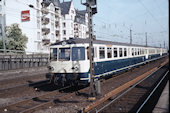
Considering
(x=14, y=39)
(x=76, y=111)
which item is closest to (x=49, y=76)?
(x=76, y=111)

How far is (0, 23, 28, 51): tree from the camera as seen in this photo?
33625mm

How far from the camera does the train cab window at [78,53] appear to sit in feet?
35.3

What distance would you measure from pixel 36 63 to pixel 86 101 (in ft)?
68.9

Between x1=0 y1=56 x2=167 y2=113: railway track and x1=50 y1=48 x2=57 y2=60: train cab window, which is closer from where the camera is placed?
x1=0 y1=56 x2=167 y2=113: railway track

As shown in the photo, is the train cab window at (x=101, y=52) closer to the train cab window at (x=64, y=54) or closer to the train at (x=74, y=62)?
the train at (x=74, y=62)

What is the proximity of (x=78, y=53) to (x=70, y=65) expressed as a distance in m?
0.84

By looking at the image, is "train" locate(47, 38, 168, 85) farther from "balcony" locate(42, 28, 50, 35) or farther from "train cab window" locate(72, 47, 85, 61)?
"balcony" locate(42, 28, 50, 35)

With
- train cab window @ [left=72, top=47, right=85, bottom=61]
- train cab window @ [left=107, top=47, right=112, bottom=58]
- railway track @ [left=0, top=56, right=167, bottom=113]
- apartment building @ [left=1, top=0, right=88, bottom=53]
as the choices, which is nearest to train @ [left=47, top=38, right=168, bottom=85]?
train cab window @ [left=72, top=47, right=85, bottom=61]

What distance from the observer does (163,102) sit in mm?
7164

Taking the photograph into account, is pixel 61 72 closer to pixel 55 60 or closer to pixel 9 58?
pixel 55 60

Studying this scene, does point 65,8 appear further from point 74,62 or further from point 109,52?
point 74,62

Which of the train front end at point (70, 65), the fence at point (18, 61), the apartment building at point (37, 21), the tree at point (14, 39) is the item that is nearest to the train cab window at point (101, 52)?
the train front end at point (70, 65)

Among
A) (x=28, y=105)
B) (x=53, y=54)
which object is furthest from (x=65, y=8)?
(x=28, y=105)

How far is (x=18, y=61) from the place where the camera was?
25328mm
